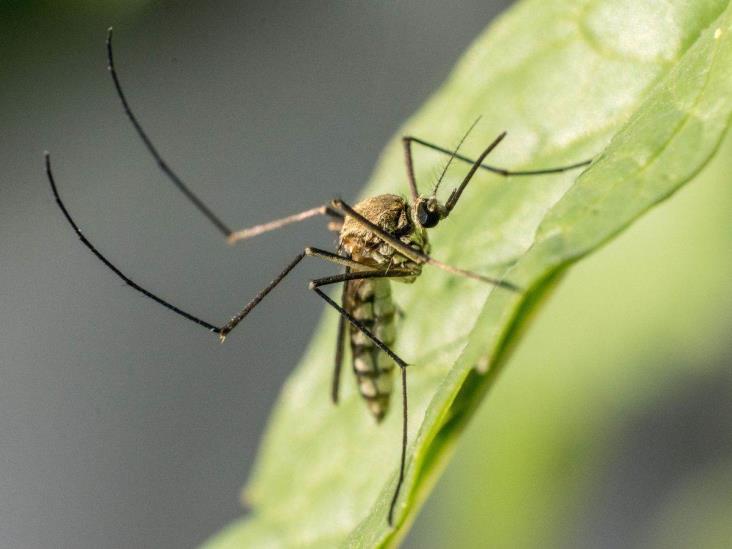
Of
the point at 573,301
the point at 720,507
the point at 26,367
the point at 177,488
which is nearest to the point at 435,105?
the point at 573,301

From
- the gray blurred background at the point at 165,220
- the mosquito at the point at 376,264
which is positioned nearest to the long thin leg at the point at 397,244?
the mosquito at the point at 376,264

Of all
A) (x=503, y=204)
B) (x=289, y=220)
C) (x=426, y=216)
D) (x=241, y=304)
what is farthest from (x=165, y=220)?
(x=503, y=204)

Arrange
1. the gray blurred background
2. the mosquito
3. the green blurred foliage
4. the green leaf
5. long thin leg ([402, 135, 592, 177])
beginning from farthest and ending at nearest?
the gray blurred background → the green blurred foliage → the mosquito → long thin leg ([402, 135, 592, 177]) → the green leaf

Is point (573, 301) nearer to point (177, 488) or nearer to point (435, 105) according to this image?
point (435, 105)

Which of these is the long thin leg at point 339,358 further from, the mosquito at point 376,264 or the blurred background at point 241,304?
the blurred background at point 241,304

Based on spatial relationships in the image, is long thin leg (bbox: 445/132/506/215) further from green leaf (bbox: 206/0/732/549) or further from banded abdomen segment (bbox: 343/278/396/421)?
banded abdomen segment (bbox: 343/278/396/421)

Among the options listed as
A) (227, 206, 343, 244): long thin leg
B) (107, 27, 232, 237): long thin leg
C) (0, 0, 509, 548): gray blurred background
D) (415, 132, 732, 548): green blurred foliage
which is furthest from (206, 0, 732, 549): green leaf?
(0, 0, 509, 548): gray blurred background
